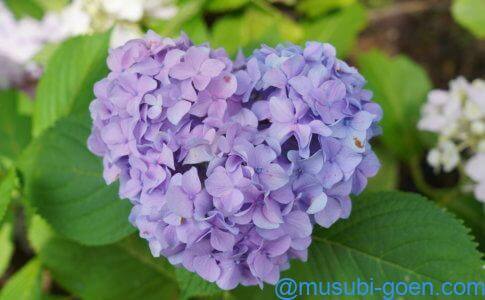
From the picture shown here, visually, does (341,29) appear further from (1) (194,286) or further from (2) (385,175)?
(1) (194,286)

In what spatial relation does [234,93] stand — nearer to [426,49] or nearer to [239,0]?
[239,0]

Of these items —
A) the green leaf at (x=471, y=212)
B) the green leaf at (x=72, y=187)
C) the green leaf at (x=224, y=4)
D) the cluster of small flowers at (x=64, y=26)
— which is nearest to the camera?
the green leaf at (x=72, y=187)

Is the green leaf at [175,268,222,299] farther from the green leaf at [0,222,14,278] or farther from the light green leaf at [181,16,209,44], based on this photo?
the light green leaf at [181,16,209,44]

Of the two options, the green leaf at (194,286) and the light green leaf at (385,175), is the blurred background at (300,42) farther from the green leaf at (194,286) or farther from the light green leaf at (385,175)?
the green leaf at (194,286)

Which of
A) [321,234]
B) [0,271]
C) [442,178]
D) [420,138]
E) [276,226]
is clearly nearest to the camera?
[276,226]

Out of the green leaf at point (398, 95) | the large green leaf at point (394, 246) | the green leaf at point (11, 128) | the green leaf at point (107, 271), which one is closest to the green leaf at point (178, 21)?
the green leaf at point (11, 128)

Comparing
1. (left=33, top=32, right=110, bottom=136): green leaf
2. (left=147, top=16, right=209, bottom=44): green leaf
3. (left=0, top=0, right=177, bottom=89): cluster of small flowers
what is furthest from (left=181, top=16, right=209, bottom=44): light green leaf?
(left=33, top=32, right=110, bottom=136): green leaf

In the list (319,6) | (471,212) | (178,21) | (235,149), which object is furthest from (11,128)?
(471,212)

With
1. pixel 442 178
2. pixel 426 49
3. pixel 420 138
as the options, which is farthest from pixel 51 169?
pixel 426 49
